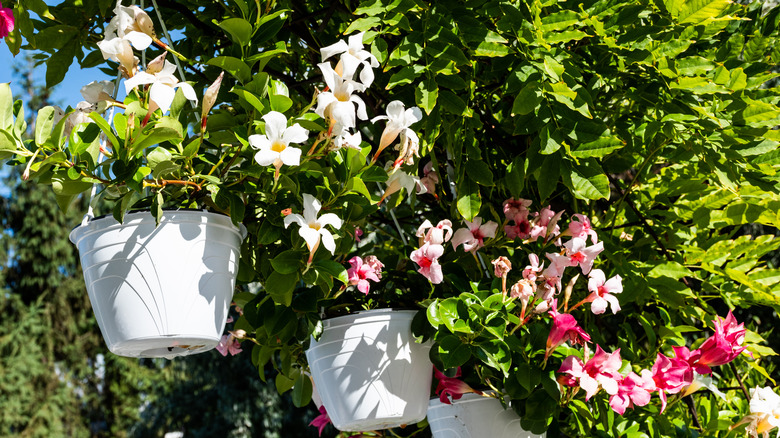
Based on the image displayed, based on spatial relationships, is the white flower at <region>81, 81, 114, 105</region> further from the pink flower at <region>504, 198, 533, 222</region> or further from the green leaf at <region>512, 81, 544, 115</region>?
the pink flower at <region>504, 198, 533, 222</region>

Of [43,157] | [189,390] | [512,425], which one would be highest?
[43,157]

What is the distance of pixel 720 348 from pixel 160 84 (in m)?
0.95

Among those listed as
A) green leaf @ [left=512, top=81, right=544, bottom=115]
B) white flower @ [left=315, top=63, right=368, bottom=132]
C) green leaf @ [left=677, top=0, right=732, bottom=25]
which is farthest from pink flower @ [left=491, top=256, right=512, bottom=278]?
green leaf @ [left=677, top=0, right=732, bottom=25]

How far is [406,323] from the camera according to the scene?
→ 104 cm

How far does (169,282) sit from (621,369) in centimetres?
71

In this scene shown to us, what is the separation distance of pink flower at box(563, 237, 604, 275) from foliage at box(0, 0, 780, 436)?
0.26 ft

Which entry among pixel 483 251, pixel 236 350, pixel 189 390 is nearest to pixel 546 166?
pixel 483 251

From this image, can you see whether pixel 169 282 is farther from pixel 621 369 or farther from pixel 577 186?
pixel 621 369

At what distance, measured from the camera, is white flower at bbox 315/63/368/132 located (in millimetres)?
833

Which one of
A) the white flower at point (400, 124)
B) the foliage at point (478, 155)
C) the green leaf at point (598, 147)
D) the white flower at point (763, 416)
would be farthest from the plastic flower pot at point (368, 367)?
the white flower at point (763, 416)

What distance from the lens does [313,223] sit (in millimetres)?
844

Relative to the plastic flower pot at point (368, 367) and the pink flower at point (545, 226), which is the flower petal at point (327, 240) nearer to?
the plastic flower pot at point (368, 367)

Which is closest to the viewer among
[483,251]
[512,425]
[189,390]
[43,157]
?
[43,157]

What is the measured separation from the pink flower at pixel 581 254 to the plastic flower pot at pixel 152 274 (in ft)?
1.84
